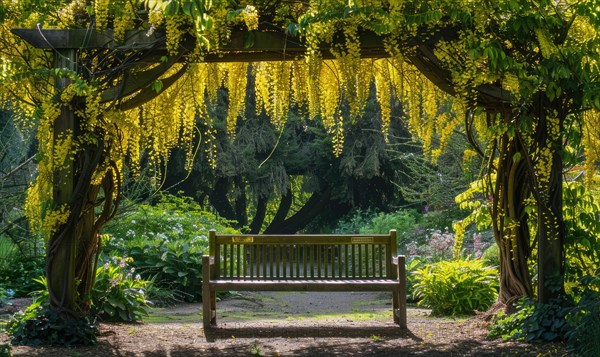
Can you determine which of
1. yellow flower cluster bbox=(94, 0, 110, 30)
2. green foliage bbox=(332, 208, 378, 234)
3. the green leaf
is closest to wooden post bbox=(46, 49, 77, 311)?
yellow flower cluster bbox=(94, 0, 110, 30)

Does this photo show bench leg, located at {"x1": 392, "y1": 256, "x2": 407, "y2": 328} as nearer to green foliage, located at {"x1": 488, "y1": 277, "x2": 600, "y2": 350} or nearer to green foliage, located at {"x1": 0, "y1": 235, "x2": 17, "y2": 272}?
green foliage, located at {"x1": 488, "y1": 277, "x2": 600, "y2": 350}

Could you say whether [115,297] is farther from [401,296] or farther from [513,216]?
[513,216]

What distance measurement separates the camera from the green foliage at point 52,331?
5660 mm

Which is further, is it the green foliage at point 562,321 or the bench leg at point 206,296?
the bench leg at point 206,296

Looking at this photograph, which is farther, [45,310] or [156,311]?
[156,311]

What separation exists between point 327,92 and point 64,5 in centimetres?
207

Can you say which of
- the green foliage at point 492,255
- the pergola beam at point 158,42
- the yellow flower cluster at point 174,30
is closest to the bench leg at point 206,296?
the pergola beam at point 158,42

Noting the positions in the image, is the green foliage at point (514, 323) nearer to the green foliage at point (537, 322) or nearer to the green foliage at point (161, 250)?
the green foliage at point (537, 322)

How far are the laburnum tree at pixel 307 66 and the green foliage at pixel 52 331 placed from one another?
86mm

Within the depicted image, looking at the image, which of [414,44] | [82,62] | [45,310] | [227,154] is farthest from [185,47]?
[227,154]

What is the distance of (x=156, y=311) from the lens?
8484 mm

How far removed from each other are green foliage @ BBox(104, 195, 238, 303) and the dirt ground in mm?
695

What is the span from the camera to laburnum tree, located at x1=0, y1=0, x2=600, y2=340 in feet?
18.1

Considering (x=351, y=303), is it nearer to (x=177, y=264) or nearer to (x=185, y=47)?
(x=177, y=264)
